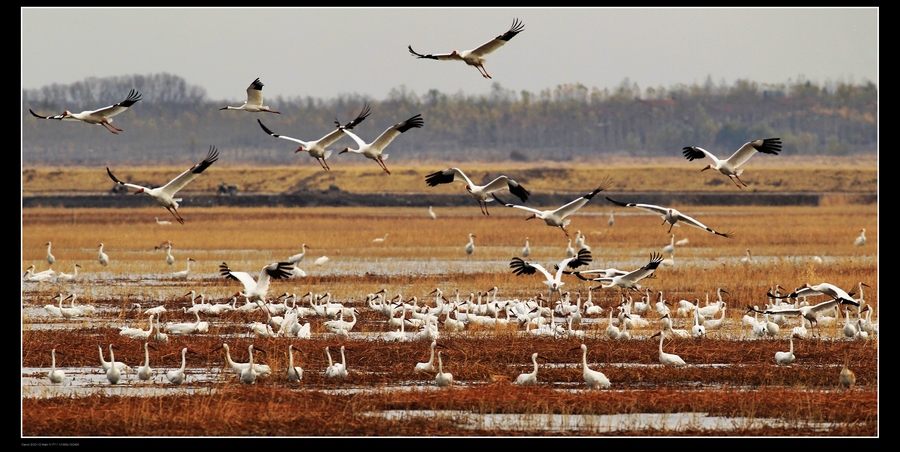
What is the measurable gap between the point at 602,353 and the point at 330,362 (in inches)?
130

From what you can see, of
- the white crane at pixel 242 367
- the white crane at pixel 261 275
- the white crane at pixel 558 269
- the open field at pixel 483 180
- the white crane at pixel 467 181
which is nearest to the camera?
the white crane at pixel 242 367

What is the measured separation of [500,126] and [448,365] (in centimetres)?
9921

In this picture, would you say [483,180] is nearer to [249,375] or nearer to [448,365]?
[448,365]

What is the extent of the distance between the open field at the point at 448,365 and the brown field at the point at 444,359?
0.03m

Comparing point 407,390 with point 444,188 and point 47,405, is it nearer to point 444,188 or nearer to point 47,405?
point 47,405

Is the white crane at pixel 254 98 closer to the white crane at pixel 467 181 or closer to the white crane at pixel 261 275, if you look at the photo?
the white crane at pixel 467 181

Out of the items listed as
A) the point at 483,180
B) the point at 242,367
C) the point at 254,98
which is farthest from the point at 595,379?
the point at 483,180

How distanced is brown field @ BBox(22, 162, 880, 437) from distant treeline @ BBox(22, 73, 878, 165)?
247 ft

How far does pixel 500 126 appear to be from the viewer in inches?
4385

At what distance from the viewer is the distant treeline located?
339ft

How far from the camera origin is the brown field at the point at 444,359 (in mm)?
10164

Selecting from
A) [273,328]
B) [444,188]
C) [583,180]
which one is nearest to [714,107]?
[583,180]

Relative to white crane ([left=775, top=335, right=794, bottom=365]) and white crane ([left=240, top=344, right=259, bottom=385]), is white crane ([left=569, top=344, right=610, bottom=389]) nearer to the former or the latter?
white crane ([left=775, top=335, right=794, bottom=365])

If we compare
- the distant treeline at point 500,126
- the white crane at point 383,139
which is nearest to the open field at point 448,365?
the white crane at point 383,139
